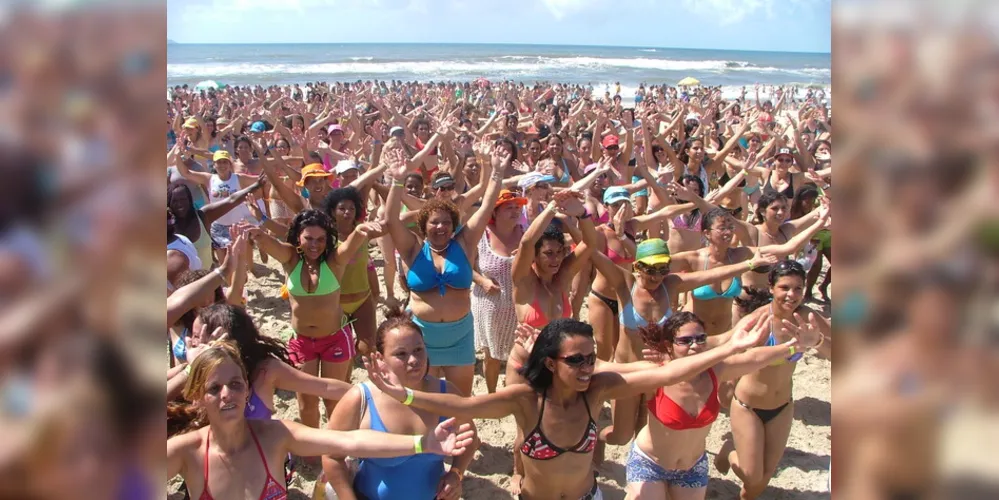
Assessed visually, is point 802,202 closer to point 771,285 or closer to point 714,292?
point 714,292

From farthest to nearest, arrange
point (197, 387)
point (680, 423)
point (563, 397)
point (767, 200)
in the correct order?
point (767, 200), point (680, 423), point (563, 397), point (197, 387)

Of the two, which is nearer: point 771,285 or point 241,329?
point 241,329

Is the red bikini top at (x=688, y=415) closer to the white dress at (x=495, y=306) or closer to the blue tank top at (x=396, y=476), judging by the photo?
the blue tank top at (x=396, y=476)

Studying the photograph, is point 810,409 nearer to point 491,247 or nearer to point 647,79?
point 491,247

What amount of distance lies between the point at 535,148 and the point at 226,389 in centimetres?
710

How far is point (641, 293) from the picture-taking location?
4.50m

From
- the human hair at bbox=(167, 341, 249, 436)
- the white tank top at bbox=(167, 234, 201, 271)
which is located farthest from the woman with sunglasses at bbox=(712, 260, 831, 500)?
the white tank top at bbox=(167, 234, 201, 271)

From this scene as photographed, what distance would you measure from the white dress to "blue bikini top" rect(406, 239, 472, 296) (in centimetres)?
43

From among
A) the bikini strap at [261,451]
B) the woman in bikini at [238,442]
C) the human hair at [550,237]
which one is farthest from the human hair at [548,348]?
the human hair at [550,237]

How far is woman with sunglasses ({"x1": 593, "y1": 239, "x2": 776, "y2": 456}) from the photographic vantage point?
4.34 metres

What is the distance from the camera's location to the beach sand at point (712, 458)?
4.32 metres

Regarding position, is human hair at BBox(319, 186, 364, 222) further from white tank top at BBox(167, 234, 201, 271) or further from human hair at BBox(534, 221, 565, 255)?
human hair at BBox(534, 221, 565, 255)

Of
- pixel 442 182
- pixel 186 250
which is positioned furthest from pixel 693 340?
pixel 442 182

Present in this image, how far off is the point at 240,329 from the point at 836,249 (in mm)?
2951
